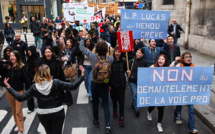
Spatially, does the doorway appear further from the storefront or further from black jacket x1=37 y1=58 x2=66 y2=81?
black jacket x1=37 y1=58 x2=66 y2=81

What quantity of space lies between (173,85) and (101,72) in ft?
4.67

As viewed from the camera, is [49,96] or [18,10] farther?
[18,10]

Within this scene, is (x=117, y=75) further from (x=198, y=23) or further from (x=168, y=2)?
(x=168, y=2)

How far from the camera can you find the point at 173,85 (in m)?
4.46

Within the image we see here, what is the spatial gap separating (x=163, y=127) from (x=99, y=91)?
1717 mm

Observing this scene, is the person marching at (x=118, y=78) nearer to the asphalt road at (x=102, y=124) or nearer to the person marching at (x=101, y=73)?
the person marching at (x=101, y=73)

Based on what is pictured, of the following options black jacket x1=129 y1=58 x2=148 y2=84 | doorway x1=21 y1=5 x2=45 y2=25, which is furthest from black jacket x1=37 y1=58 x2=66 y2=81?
doorway x1=21 y1=5 x2=45 y2=25

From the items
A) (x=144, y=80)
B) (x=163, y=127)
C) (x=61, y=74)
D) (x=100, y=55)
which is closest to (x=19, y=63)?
(x=61, y=74)

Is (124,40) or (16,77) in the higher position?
(124,40)

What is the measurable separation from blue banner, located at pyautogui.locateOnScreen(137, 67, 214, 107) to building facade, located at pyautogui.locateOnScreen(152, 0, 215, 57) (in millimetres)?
7989

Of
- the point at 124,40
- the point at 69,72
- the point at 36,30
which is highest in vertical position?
the point at 36,30

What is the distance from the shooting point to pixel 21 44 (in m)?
7.56

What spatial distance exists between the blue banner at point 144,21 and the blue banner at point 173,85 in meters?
2.12

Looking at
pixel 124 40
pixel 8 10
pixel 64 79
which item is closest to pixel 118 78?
pixel 124 40
